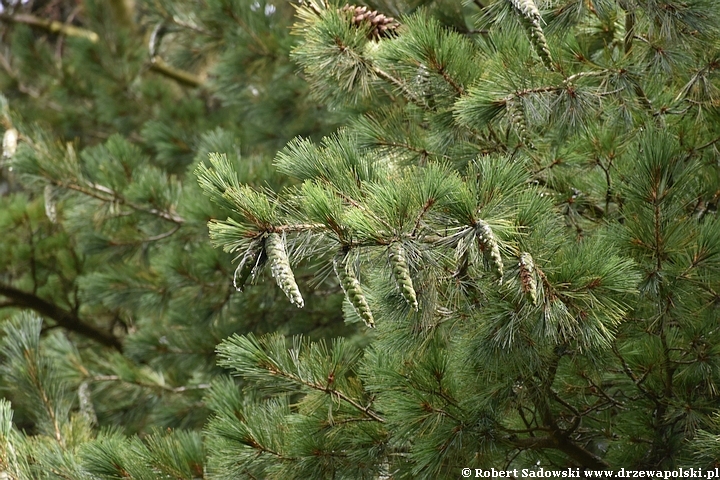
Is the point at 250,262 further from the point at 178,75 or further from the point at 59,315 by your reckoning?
the point at 178,75

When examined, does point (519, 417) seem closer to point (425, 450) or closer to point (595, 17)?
point (425, 450)

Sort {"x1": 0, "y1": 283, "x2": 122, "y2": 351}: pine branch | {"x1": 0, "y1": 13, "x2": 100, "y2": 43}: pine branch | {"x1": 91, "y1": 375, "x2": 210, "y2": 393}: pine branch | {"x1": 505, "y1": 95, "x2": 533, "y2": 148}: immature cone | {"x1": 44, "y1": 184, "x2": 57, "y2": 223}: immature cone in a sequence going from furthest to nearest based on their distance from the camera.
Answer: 1. {"x1": 0, "y1": 13, "x2": 100, "y2": 43}: pine branch
2. {"x1": 0, "y1": 283, "x2": 122, "y2": 351}: pine branch
3. {"x1": 91, "y1": 375, "x2": 210, "y2": 393}: pine branch
4. {"x1": 44, "y1": 184, "x2": 57, "y2": 223}: immature cone
5. {"x1": 505, "y1": 95, "x2": 533, "y2": 148}: immature cone

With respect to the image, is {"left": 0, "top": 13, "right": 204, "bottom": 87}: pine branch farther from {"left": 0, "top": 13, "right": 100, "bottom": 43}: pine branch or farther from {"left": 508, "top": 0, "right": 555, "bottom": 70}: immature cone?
{"left": 508, "top": 0, "right": 555, "bottom": 70}: immature cone

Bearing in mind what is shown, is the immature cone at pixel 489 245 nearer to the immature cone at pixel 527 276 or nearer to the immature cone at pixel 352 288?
the immature cone at pixel 527 276

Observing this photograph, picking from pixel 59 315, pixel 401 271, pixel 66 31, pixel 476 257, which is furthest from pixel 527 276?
pixel 66 31

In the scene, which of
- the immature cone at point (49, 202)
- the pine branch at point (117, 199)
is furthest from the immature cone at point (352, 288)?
the immature cone at point (49, 202)

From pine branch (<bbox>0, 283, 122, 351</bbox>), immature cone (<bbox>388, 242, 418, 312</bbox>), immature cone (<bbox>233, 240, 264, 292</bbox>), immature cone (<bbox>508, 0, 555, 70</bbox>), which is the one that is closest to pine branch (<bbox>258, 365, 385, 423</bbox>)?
immature cone (<bbox>233, 240, 264, 292</bbox>)

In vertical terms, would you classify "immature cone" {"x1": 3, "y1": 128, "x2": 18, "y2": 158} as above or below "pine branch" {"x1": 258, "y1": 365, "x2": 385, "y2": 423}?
above
